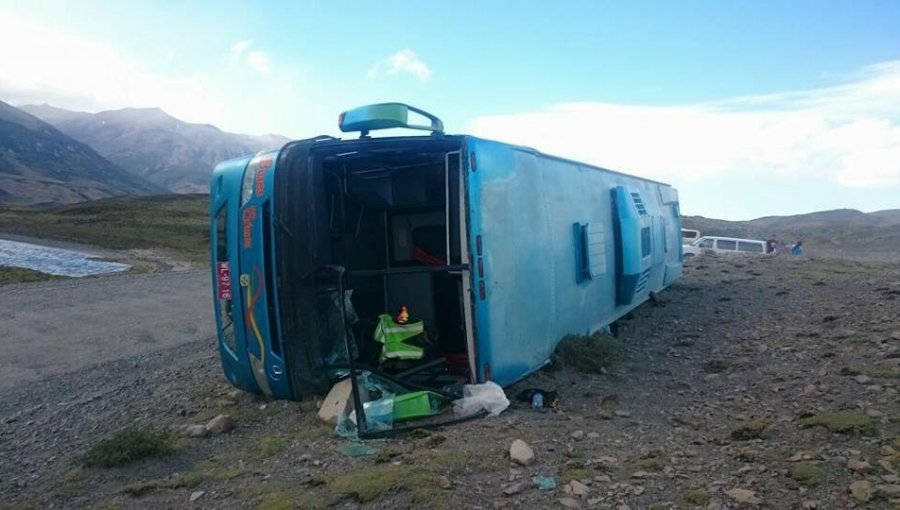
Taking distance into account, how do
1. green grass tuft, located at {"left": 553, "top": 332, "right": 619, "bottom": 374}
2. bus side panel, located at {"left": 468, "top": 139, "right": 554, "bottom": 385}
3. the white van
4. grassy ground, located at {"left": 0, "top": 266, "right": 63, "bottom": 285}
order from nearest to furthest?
bus side panel, located at {"left": 468, "top": 139, "right": 554, "bottom": 385}, green grass tuft, located at {"left": 553, "top": 332, "right": 619, "bottom": 374}, grassy ground, located at {"left": 0, "top": 266, "right": 63, "bottom": 285}, the white van

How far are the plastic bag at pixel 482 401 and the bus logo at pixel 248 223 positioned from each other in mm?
2072

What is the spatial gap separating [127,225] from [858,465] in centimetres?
4632

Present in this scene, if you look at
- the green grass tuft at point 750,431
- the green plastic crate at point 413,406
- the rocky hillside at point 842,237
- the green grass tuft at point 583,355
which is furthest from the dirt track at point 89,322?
the rocky hillside at point 842,237

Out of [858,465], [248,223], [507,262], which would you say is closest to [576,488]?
[858,465]

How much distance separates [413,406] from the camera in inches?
207

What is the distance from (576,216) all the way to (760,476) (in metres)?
4.00

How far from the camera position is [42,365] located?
10.1 metres

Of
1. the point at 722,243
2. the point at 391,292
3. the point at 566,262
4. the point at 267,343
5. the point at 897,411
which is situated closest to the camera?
the point at 897,411

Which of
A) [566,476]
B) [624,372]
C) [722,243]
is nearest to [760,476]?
[566,476]

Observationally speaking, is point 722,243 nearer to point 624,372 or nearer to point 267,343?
point 624,372

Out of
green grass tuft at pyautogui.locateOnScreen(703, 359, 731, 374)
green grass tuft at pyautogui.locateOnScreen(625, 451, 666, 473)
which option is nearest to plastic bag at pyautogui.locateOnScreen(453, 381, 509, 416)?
green grass tuft at pyautogui.locateOnScreen(625, 451, 666, 473)

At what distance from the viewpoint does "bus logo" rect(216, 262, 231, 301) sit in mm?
6059

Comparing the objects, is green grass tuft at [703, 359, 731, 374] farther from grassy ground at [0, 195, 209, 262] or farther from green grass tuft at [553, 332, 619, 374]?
grassy ground at [0, 195, 209, 262]

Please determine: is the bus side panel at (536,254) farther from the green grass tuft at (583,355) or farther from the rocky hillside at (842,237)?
the rocky hillside at (842,237)
